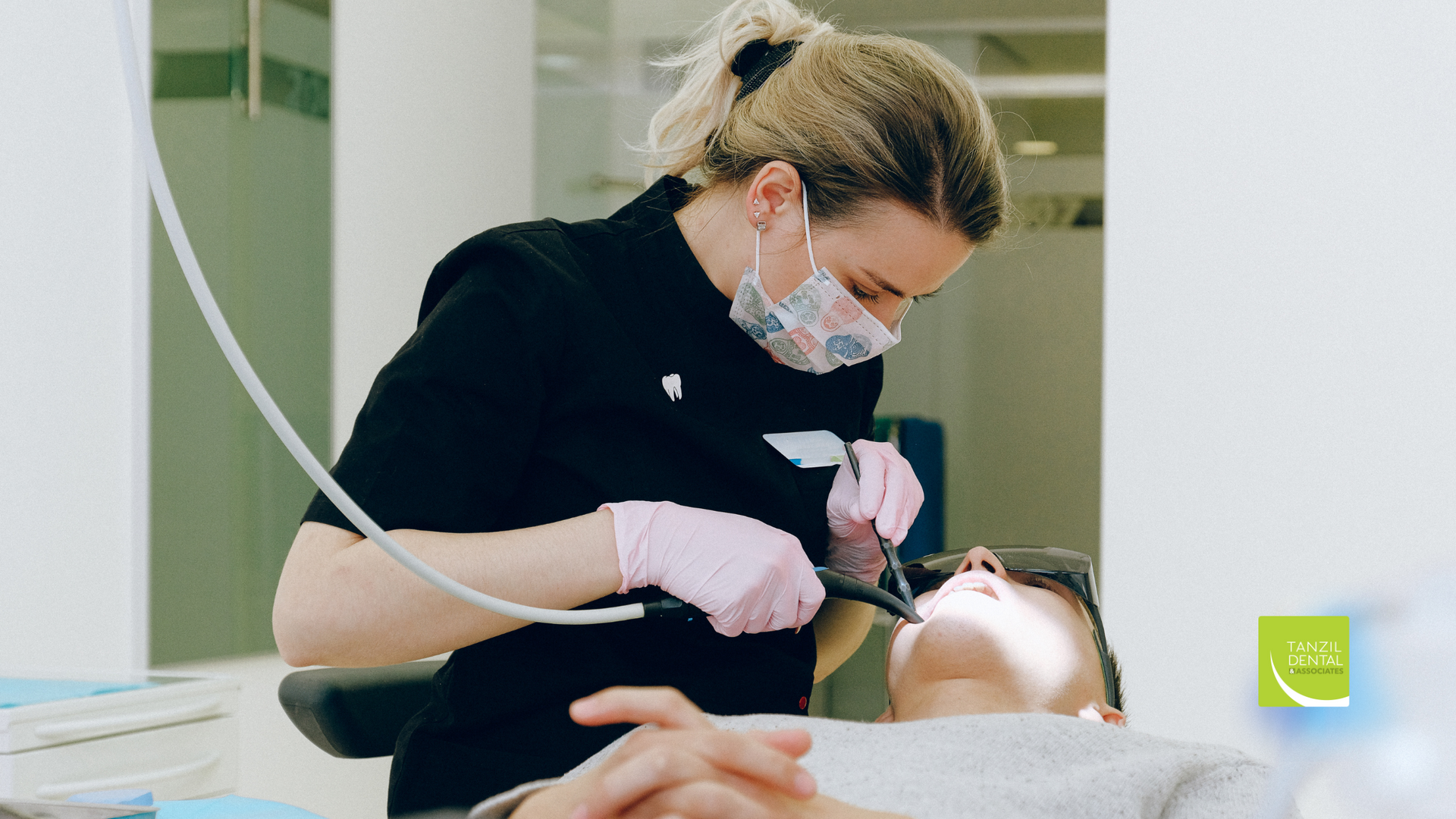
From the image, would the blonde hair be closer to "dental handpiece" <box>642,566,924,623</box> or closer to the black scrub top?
the black scrub top

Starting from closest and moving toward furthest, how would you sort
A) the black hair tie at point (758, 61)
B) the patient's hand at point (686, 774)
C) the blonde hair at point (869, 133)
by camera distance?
the patient's hand at point (686, 774) → the blonde hair at point (869, 133) → the black hair tie at point (758, 61)

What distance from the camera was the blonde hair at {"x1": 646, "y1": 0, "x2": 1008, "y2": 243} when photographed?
115 centimetres

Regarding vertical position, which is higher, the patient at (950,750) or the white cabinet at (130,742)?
the patient at (950,750)

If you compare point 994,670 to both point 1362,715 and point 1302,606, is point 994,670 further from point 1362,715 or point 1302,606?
point 1302,606

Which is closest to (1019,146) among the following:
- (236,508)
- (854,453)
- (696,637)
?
(854,453)

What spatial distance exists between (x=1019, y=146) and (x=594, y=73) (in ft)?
3.84

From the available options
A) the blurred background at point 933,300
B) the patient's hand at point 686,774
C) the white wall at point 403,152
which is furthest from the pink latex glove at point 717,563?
the white wall at point 403,152

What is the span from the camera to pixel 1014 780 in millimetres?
932

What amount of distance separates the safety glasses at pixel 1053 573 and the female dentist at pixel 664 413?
0.45 feet

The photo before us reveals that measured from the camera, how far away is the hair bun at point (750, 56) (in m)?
1.29

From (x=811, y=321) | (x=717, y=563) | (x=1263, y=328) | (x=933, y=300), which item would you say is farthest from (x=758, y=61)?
(x=933, y=300)

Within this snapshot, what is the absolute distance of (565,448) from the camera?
42.8 inches

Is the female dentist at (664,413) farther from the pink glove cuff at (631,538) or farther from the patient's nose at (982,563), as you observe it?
the patient's nose at (982,563)

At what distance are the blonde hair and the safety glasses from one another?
449mm
